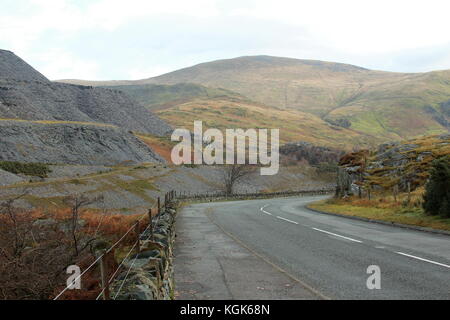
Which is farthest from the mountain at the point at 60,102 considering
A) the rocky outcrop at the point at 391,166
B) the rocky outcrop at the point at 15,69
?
the rocky outcrop at the point at 391,166

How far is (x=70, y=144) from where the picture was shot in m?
72.9

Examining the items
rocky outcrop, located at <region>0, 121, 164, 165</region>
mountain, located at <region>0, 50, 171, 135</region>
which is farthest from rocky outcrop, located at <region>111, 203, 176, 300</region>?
mountain, located at <region>0, 50, 171, 135</region>

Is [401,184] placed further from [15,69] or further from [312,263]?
[15,69]

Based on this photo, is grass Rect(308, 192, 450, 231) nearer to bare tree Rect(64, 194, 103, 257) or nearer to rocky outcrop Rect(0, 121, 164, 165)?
bare tree Rect(64, 194, 103, 257)

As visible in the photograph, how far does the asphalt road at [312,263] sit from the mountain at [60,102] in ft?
235

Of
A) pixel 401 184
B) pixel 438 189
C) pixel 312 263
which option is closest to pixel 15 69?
pixel 401 184

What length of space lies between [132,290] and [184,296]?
224 centimetres

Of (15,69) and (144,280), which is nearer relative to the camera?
(144,280)

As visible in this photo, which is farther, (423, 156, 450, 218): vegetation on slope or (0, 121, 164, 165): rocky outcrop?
(0, 121, 164, 165): rocky outcrop

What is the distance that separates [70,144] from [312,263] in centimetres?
6832

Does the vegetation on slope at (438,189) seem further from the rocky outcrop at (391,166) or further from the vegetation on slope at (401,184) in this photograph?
the rocky outcrop at (391,166)

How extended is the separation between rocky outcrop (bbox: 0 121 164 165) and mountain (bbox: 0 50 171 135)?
29.1 feet

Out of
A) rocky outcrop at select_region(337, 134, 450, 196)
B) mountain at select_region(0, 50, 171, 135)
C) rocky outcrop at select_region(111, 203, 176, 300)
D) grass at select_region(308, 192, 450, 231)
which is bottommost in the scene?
grass at select_region(308, 192, 450, 231)

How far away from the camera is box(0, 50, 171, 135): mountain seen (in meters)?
82.1
